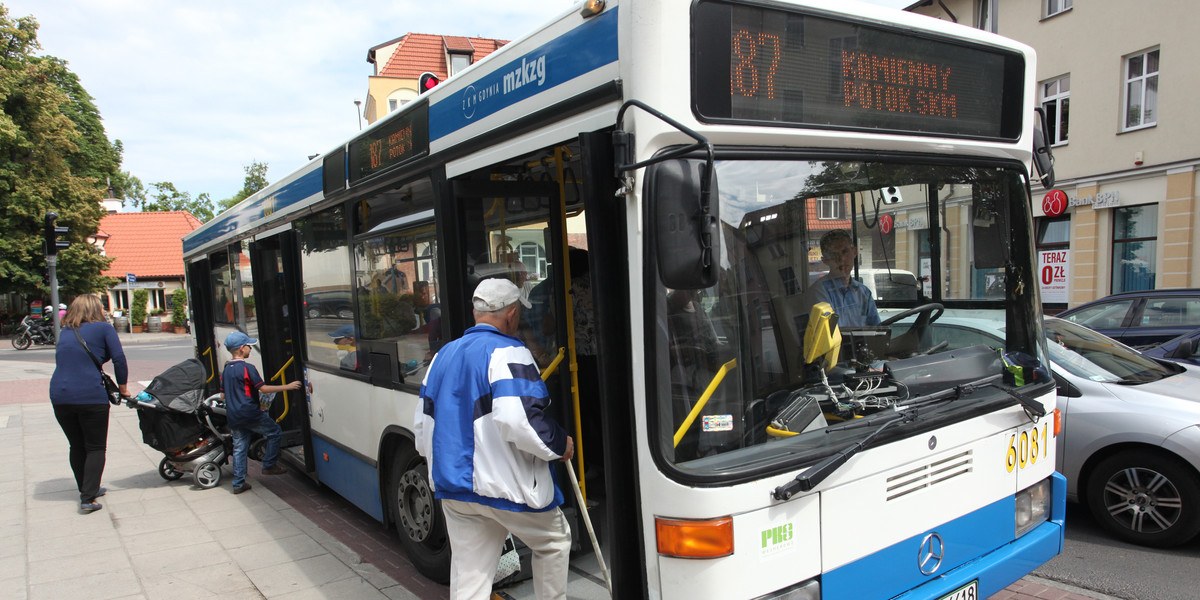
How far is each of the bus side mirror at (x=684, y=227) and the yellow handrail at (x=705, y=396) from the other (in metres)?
0.41

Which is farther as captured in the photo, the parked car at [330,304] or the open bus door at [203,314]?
the open bus door at [203,314]

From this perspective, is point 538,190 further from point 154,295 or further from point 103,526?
point 154,295

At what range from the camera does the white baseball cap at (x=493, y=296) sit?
303cm

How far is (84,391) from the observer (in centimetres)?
606

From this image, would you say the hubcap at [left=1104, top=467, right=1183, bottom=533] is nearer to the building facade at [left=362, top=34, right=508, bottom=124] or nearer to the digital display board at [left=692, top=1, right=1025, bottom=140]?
the digital display board at [left=692, top=1, right=1025, bottom=140]

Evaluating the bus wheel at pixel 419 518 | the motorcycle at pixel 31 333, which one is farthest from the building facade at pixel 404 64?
the bus wheel at pixel 419 518

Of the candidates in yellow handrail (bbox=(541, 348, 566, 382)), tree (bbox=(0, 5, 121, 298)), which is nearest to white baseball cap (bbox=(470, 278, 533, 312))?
yellow handrail (bbox=(541, 348, 566, 382))

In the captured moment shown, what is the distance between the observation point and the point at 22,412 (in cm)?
1188

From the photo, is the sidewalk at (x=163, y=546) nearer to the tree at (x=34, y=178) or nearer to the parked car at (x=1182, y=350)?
the parked car at (x=1182, y=350)

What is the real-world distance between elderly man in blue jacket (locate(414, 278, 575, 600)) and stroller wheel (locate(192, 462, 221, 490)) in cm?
500

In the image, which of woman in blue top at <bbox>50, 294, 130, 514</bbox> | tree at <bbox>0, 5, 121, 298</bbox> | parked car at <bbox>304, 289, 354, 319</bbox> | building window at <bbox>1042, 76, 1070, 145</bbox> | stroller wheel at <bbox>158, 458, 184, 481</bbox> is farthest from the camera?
tree at <bbox>0, 5, 121, 298</bbox>

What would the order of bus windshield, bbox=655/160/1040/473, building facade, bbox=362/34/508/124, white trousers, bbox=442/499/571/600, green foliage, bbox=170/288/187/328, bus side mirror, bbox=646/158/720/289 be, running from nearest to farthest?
bus side mirror, bbox=646/158/720/289, bus windshield, bbox=655/160/1040/473, white trousers, bbox=442/499/571/600, building facade, bbox=362/34/508/124, green foliage, bbox=170/288/187/328

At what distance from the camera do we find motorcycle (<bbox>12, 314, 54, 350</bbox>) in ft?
90.9

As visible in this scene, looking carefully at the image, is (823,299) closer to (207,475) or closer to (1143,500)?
(1143,500)
